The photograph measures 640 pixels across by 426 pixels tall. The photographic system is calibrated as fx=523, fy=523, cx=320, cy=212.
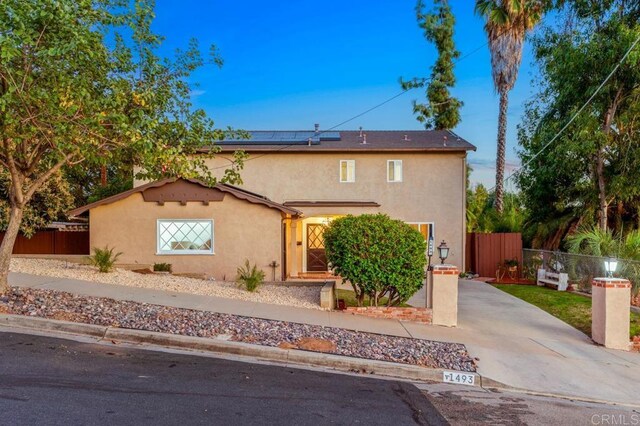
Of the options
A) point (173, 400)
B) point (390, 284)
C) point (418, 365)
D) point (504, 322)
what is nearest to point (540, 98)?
point (504, 322)

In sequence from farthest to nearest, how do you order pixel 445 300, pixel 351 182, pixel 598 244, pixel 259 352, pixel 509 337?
pixel 351 182 → pixel 598 244 → pixel 445 300 → pixel 509 337 → pixel 259 352

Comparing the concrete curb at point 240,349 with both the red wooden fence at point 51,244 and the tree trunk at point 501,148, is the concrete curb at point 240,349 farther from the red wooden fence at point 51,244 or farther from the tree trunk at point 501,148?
the tree trunk at point 501,148

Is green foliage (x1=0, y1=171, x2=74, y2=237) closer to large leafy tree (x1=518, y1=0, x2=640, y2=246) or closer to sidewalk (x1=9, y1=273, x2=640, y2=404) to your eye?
sidewalk (x1=9, y1=273, x2=640, y2=404)

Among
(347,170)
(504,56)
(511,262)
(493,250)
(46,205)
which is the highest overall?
(504,56)

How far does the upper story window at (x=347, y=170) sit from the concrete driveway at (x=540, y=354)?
8.87 m

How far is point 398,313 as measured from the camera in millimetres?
11242

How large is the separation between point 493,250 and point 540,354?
13071 mm

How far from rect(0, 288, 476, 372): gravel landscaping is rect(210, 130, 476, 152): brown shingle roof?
11.7 metres

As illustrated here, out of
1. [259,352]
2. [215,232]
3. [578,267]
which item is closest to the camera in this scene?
[259,352]

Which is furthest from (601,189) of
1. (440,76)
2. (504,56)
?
(440,76)

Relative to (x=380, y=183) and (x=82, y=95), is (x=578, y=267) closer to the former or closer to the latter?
(x=380, y=183)

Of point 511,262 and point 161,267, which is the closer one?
point 161,267

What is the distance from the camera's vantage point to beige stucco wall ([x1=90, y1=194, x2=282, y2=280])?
1739 centimetres

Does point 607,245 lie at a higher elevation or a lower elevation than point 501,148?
lower
